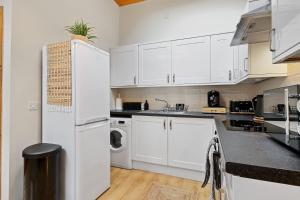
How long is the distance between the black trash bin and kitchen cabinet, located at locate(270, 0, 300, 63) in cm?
185

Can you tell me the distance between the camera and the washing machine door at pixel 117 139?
2766 mm

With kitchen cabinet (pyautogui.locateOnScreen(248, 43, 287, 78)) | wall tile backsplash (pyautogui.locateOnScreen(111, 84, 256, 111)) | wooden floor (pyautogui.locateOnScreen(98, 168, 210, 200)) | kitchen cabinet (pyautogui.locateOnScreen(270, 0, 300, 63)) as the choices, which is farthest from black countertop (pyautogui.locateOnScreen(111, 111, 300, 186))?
wall tile backsplash (pyautogui.locateOnScreen(111, 84, 256, 111))

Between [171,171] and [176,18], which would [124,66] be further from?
[171,171]

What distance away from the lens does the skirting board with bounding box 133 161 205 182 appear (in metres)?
2.43

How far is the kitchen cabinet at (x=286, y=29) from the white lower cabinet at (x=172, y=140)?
153 centimetres

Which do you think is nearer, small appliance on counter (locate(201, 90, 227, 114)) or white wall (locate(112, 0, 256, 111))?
small appliance on counter (locate(201, 90, 227, 114))

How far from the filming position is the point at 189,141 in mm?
2439

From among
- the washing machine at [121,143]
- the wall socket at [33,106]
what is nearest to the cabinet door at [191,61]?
the washing machine at [121,143]

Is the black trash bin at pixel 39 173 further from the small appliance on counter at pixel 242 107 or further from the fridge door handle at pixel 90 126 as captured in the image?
the small appliance on counter at pixel 242 107

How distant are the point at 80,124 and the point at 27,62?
0.86 metres

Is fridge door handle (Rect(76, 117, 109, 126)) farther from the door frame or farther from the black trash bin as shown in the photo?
the door frame

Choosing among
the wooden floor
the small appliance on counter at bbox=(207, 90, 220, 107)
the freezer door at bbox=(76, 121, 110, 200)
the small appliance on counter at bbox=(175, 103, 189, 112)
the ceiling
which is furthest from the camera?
the ceiling

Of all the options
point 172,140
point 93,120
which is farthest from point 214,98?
point 93,120

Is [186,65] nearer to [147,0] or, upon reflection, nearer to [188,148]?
[188,148]
